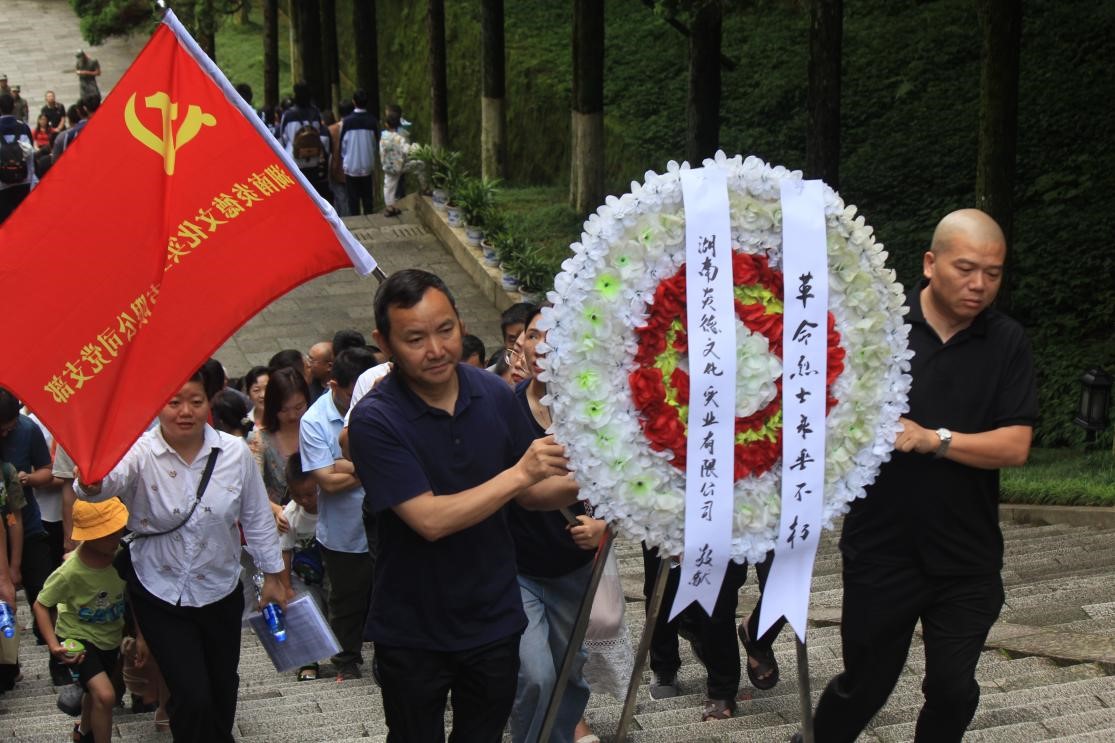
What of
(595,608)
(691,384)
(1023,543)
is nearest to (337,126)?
(1023,543)

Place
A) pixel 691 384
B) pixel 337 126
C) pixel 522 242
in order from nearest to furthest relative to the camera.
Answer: pixel 691 384, pixel 522 242, pixel 337 126

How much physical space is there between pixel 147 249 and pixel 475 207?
12261 millimetres

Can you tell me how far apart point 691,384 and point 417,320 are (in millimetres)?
809

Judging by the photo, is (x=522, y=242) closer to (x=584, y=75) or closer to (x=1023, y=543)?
(x=584, y=75)

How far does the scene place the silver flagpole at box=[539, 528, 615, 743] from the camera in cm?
464

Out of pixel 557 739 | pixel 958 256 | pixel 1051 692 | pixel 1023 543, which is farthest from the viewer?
pixel 1023 543

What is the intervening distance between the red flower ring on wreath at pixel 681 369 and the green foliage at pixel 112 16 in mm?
27358

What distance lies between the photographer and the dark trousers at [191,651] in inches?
225

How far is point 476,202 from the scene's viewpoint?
17.9 m

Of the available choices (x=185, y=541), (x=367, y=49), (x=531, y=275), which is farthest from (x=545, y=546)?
(x=367, y=49)

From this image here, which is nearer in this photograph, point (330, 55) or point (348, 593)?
point (348, 593)

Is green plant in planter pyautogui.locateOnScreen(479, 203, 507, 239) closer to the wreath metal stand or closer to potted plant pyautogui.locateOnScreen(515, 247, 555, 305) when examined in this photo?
potted plant pyautogui.locateOnScreen(515, 247, 555, 305)

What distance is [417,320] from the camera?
454 cm

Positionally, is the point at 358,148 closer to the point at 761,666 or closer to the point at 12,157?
the point at 12,157
